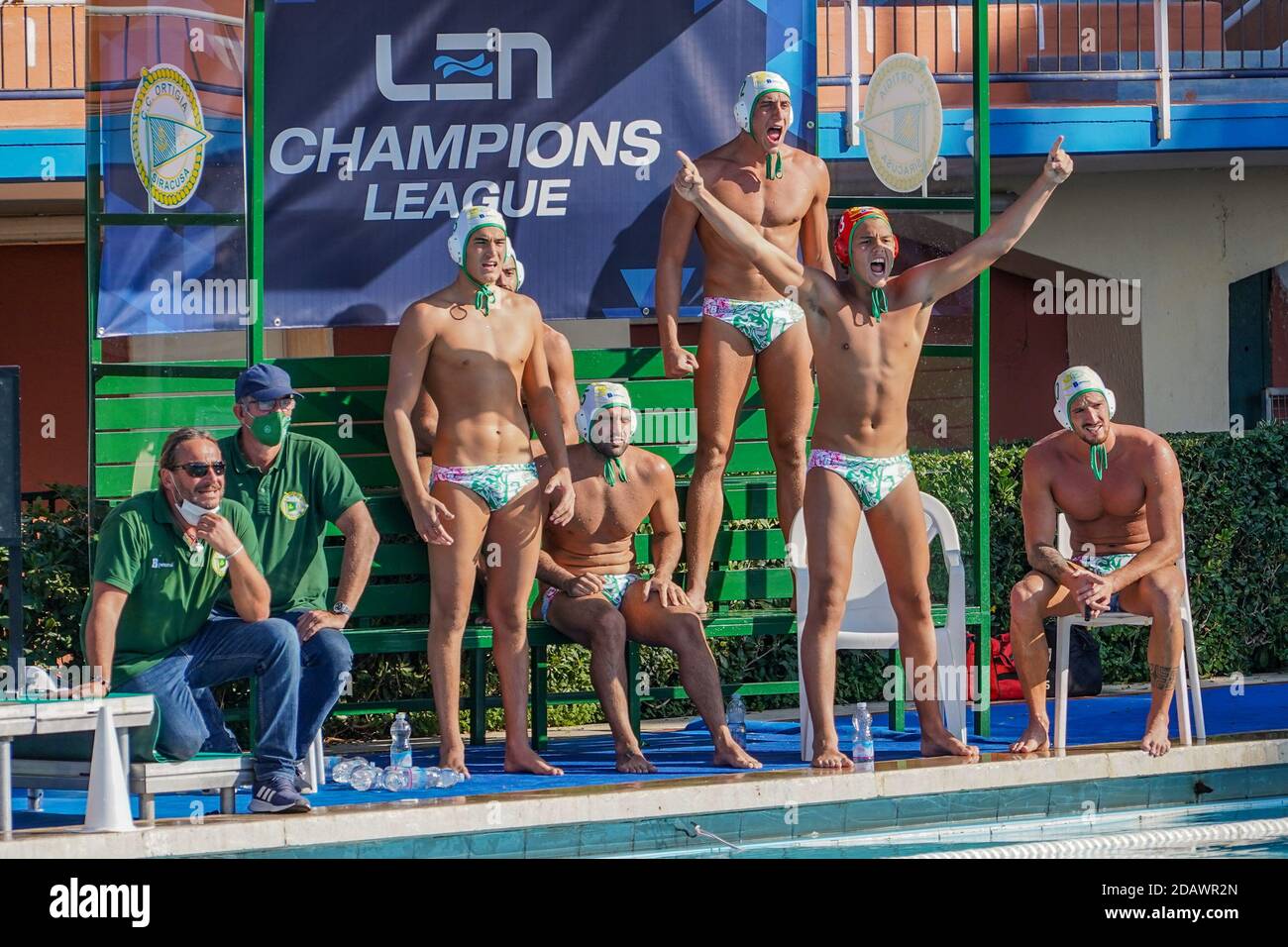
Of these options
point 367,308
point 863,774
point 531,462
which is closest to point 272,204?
point 367,308

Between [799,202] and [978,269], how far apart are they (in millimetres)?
1058

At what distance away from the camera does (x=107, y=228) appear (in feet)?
27.4

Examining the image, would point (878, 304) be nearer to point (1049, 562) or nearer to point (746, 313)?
point (746, 313)

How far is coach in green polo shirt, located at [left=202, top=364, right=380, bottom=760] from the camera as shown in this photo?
24.6 ft

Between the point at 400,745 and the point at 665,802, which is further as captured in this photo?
the point at 400,745

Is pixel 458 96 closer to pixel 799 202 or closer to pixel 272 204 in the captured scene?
pixel 272 204

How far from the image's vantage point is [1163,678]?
318 inches

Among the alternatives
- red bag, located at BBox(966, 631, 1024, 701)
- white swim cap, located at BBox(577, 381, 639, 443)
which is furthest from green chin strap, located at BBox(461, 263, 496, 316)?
red bag, located at BBox(966, 631, 1024, 701)

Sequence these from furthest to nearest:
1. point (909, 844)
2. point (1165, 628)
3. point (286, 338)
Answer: point (286, 338), point (1165, 628), point (909, 844)

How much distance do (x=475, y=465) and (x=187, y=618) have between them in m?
1.49

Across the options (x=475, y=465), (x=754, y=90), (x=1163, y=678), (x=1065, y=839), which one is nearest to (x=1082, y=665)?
(x=1163, y=678)

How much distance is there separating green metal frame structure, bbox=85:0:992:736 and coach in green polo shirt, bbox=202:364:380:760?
83cm

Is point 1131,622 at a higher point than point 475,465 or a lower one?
lower

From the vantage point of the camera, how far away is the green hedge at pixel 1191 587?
30.8ft
